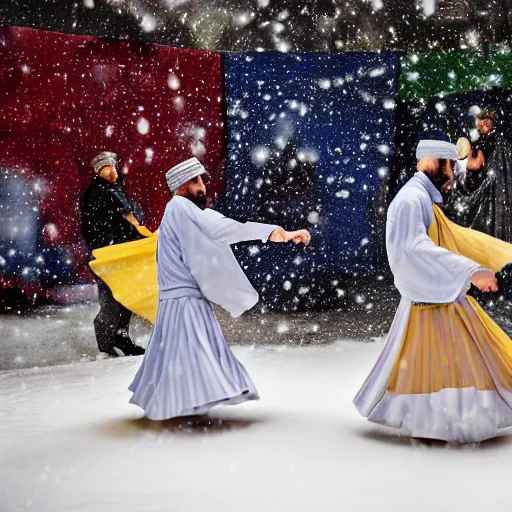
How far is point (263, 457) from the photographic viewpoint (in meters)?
4.12

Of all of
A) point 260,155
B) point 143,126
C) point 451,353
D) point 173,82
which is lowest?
point 451,353

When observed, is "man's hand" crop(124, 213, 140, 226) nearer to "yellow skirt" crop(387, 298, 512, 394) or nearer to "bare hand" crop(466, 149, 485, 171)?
"bare hand" crop(466, 149, 485, 171)

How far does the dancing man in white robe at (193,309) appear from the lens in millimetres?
4703

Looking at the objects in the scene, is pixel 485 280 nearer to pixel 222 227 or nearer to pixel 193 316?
pixel 222 227

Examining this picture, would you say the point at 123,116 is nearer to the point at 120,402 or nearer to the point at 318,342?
the point at 318,342

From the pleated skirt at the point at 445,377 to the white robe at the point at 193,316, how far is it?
2.82 ft

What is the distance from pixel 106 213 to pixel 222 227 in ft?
9.36

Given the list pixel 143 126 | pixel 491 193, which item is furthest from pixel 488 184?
pixel 143 126

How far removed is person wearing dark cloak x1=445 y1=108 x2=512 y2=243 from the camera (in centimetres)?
796

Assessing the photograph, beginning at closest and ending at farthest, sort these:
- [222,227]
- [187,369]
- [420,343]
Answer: [420,343] → [187,369] → [222,227]

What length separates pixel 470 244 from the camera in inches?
180

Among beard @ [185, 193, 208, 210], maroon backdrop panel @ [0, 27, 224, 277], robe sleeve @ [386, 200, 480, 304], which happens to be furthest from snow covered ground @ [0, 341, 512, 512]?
maroon backdrop panel @ [0, 27, 224, 277]

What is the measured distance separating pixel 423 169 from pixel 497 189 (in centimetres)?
363

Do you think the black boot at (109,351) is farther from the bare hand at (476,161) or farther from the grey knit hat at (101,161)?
the bare hand at (476,161)
